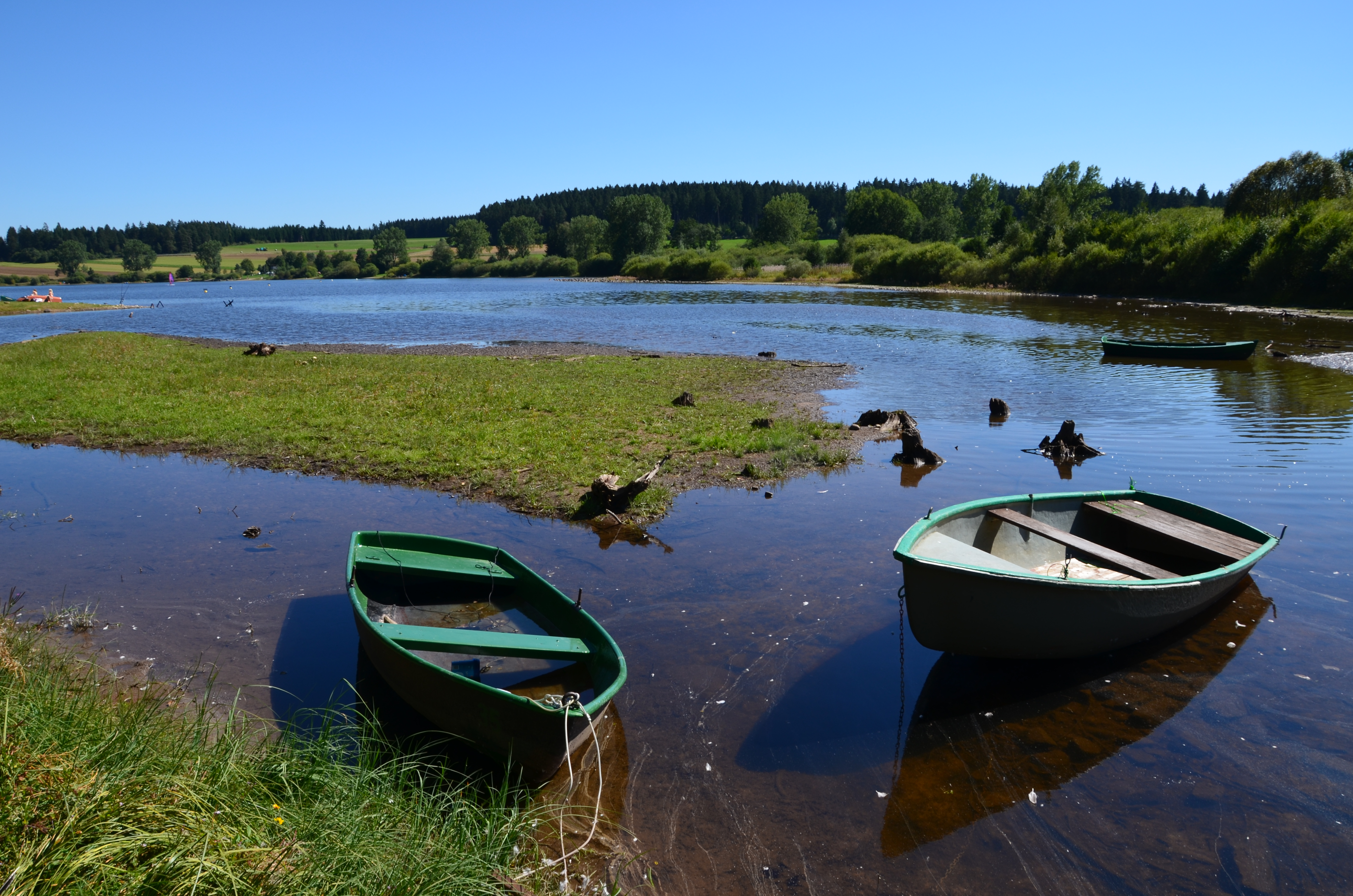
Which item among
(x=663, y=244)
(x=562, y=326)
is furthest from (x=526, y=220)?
(x=562, y=326)

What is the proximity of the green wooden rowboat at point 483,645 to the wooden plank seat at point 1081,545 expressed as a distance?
196 inches

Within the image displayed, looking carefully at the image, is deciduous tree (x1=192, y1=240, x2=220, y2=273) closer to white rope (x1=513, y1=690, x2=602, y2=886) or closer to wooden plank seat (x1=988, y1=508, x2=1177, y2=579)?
wooden plank seat (x1=988, y1=508, x2=1177, y2=579)

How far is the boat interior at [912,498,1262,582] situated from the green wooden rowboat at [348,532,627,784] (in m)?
3.59

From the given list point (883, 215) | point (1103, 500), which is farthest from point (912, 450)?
point (883, 215)

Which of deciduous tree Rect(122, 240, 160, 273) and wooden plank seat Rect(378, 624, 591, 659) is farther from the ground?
deciduous tree Rect(122, 240, 160, 273)

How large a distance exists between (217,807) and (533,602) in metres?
3.78

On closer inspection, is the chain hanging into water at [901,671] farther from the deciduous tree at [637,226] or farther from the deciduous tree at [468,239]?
the deciduous tree at [468,239]

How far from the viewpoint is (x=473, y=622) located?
24.2 ft

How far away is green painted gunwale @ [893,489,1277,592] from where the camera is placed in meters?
6.50

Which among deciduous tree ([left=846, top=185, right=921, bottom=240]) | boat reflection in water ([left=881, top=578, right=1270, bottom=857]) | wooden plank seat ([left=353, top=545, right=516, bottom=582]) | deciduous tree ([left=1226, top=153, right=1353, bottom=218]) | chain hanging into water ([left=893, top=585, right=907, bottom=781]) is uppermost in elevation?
deciduous tree ([left=846, top=185, right=921, bottom=240])

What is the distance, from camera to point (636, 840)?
5133mm

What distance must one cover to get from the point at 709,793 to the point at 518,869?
68.4 inches

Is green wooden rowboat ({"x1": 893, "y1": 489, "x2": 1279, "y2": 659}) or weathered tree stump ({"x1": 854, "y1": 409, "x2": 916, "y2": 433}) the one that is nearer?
green wooden rowboat ({"x1": 893, "y1": 489, "x2": 1279, "y2": 659})

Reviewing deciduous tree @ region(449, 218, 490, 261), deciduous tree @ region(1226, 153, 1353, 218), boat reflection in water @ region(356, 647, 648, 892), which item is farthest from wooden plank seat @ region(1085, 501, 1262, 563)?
deciduous tree @ region(449, 218, 490, 261)
